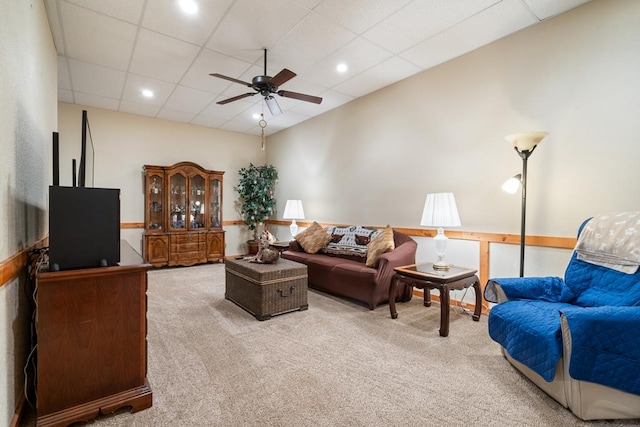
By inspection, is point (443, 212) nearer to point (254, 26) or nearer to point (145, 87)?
point (254, 26)

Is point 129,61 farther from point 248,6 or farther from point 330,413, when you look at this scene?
point 330,413

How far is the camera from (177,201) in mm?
5711

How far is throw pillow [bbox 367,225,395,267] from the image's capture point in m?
3.44

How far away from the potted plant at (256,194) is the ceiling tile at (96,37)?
3.16 m

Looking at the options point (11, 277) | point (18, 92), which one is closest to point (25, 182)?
point (18, 92)

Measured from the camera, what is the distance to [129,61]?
349cm

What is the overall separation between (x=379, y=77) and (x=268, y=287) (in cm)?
301

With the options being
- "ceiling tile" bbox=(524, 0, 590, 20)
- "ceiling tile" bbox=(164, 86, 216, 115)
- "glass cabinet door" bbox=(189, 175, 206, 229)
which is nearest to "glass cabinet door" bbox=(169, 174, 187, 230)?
"glass cabinet door" bbox=(189, 175, 206, 229)

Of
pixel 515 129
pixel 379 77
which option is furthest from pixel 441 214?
pixel 379 77

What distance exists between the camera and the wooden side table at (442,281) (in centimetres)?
257

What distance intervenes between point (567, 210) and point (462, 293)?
1350 mm

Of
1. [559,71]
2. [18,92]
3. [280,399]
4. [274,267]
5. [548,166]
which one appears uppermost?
[559,71]

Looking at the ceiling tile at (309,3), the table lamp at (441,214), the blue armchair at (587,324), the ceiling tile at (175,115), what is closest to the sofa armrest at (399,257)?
the table lamp at (441,214)

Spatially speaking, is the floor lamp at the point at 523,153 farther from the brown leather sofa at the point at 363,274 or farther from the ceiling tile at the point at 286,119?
the ceiling tile at the point at 286,119
